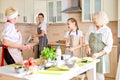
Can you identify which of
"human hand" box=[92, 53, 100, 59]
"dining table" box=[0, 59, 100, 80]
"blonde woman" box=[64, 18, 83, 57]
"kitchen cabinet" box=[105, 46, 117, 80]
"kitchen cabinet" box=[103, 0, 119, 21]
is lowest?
"kitchen cabinet" box=[105, 46, 117, 80]

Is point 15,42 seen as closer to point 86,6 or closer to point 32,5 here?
point 86,6

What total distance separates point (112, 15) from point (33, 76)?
259 cm

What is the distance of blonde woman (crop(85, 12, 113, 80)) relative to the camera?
8.26 feet

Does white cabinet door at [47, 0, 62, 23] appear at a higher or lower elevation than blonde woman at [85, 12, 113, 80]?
higher

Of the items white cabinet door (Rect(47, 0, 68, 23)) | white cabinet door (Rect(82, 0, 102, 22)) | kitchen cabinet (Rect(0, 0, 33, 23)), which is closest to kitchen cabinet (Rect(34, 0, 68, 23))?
white cabinet door (Rect(47, 0, 68, 23))

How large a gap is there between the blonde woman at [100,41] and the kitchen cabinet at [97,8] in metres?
1.32

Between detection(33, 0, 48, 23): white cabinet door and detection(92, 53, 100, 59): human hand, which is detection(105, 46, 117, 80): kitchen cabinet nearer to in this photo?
detection(92, 53, 100, 59): human hand

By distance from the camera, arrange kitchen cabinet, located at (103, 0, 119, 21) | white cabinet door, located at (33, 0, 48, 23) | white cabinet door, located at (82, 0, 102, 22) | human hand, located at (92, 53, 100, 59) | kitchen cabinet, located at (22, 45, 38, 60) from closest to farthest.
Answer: human hand, located at (92, 53, 100, 59), kitchen cabinet, located at (103, 0, 119, 21), white cabinet door, located at (82, 0, 102, 22), kitchen cabinet, located at (22, 45, 38, 60), white cabinet door, located at (33, 0, 48, 23)

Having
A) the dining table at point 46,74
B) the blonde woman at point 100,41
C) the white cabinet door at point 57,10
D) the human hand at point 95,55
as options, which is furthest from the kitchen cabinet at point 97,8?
the dining table at point 46,74

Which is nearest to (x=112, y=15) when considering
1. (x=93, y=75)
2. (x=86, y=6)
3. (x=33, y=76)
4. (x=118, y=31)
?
(x=118, y=31)

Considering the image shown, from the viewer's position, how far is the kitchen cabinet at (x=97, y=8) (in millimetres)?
3820

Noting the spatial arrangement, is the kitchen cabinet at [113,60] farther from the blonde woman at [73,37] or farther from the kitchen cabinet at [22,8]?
the kitchen cabinet at [22,8]

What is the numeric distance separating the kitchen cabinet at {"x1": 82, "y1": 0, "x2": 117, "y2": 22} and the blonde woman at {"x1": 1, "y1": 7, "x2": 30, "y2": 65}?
211 cm

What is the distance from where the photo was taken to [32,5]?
4.91 metres
